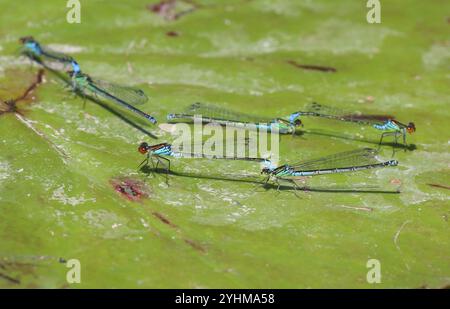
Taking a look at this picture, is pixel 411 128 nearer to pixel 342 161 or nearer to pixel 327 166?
pixel 342 161

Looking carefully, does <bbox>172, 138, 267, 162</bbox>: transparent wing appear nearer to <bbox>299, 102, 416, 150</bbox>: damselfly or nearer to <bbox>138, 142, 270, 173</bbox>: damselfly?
<bbox>138, 142, 270, 173</bbox>: damselfly

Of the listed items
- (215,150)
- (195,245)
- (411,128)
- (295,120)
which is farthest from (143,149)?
(411,128)

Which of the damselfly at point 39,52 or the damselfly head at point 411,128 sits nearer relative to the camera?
the damselfly head at point 411,128

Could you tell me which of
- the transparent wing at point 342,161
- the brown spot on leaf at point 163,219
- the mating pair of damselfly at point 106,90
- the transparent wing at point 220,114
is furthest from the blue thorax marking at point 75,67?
the transparent wing at point 342,161

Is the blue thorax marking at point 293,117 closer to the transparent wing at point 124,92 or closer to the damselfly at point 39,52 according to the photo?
the transparent wing at point 124,92

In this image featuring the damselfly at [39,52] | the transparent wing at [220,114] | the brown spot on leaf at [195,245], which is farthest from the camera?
the damselfly at [39,52]
